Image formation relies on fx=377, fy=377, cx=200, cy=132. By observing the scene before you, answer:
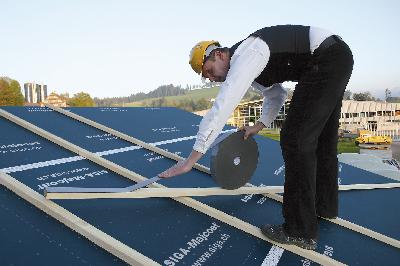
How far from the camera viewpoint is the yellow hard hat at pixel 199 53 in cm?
257

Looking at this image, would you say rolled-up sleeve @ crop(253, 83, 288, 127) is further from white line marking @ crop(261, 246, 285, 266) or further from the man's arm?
white line marking @ crop(261, 246, 285, 266)

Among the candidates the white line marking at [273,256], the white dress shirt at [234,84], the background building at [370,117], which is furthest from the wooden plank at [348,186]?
the background building at [370,117]

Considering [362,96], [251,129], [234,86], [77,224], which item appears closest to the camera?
[77,224]

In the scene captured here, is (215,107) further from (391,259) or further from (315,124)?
(391,259)

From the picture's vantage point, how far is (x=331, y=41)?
2.45 metres

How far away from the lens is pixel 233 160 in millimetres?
2924

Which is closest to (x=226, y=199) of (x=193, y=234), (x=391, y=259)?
(x=193, y=234)

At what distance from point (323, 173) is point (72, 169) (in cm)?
196

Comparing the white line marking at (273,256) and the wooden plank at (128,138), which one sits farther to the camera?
the wooden plank at (128,138)

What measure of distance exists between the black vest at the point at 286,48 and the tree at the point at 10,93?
50.5 m

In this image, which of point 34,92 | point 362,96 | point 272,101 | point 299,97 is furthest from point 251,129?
point 34,92

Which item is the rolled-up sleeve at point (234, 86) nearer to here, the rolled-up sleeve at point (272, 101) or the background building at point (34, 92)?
the rolled-up sleeve at point (272, 101)

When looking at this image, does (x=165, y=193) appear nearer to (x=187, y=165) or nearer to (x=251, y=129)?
(x=187, y=165)

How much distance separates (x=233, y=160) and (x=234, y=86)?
85 centimetres
